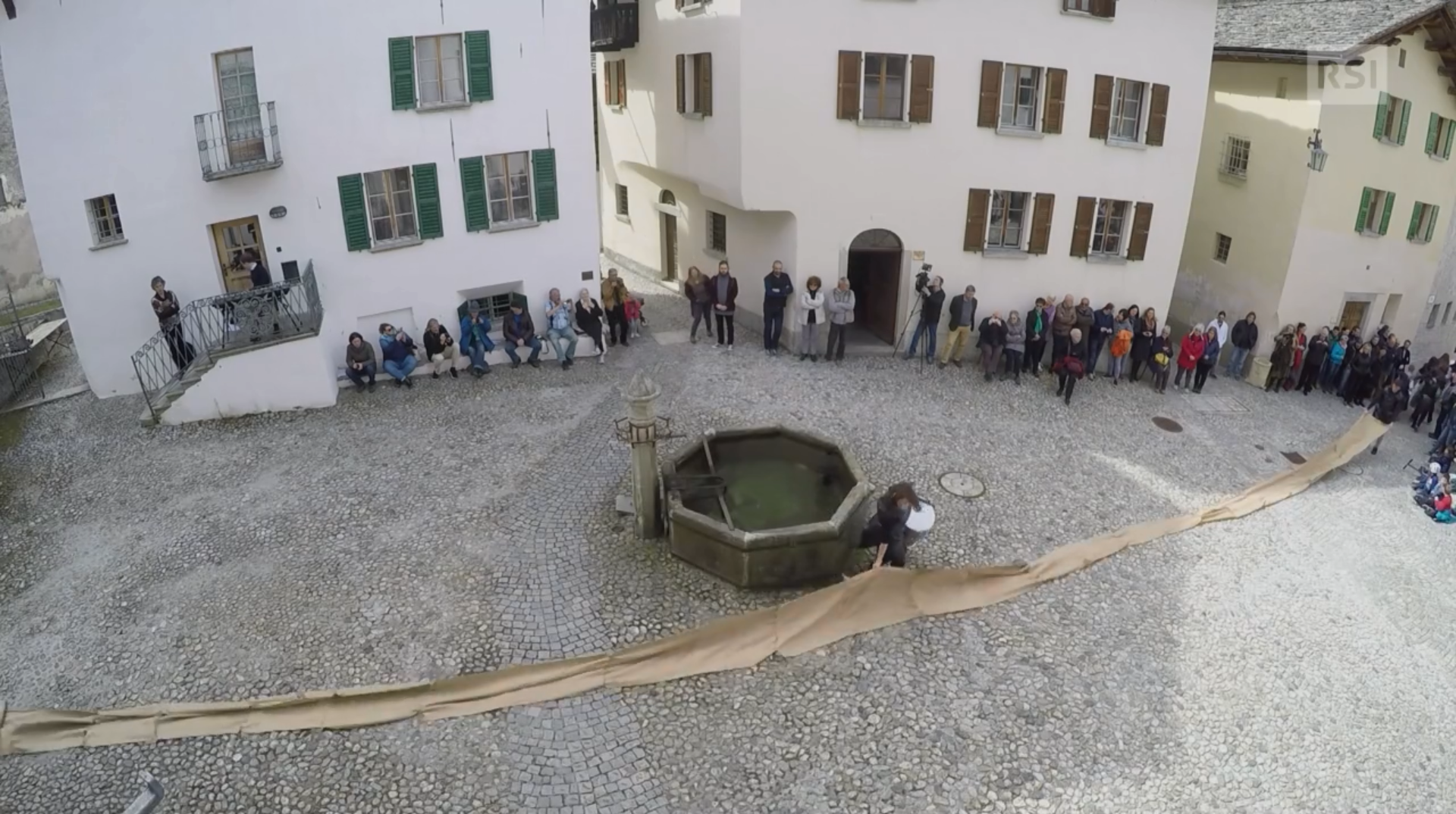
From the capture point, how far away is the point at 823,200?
61.1 feet

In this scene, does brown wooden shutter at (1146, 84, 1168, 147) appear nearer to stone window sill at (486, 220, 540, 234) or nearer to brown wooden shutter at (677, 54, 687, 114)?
brown wooden shutter at (677, 54, 687, 114)

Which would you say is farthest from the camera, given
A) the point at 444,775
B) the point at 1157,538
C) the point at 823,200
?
the point at 823,200

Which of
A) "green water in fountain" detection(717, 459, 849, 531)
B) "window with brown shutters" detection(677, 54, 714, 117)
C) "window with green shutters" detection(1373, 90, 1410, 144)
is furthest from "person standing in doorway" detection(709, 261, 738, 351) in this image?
"window with green shutters" detection(1373, 90, 1410, 144)

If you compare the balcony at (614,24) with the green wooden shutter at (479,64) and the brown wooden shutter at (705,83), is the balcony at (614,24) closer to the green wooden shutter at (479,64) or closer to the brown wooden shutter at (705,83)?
the brown wooden shutter at (705,83)

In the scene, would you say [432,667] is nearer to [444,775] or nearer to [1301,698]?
[444,775]

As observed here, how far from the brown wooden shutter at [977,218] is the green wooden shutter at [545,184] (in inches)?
328

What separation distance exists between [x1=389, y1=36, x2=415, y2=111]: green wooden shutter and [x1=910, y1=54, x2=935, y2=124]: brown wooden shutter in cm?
923

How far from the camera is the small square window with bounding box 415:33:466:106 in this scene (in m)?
16.2

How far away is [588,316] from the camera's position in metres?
18.2

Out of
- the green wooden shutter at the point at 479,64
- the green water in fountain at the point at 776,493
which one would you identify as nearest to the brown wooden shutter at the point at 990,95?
the green water in fountain at the point at 776,493

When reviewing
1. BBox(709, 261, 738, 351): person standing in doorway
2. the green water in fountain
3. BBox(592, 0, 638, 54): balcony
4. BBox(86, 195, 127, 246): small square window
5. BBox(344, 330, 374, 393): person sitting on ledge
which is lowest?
the green water in fountain

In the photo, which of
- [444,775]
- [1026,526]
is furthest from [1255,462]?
[444,775]

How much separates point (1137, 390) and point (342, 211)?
52.0 feet

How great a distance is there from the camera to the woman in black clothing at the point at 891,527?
441 inches
